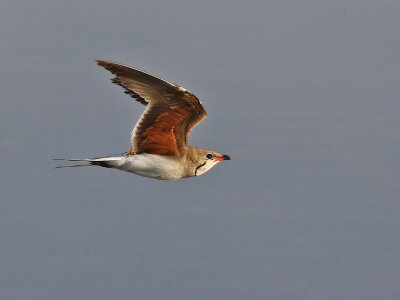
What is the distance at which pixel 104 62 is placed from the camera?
1758 cm

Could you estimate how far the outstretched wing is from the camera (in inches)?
727

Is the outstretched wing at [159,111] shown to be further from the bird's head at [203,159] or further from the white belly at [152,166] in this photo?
the bird's head at [203,159]

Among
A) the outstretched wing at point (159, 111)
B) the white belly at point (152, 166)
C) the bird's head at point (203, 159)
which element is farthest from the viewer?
the bird's head at point (203, 159)

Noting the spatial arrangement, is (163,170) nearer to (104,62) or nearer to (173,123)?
(173,123)

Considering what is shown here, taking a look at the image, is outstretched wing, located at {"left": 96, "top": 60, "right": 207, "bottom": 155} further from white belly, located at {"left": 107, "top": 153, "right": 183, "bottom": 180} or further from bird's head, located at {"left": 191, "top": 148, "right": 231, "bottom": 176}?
bird's head, located at {"left": 191, "top": 148, "right": 231, "bottom": 176}

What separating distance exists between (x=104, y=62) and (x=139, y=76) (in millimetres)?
1047

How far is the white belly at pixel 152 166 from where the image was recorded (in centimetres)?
1988

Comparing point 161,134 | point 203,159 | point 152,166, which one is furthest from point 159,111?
point 203,159

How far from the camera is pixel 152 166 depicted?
20016mm

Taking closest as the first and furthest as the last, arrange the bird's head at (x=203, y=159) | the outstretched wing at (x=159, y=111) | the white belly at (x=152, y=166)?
the outstretched wing at (x=159, y=111)
the white belly at (x=152, y=166)
the bird's head at (x=203, y=159)

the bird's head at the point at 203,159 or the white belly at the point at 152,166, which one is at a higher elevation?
the bird's head at the point at 203,159

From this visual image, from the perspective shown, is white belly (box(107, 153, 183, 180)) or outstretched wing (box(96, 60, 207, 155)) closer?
outstretched wing (box(96, 60, 207, 155))

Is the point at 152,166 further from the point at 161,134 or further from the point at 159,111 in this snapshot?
the point at 159,111

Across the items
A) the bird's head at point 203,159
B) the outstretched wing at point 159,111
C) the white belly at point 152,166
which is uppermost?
the outstretched wing at point 159,111
